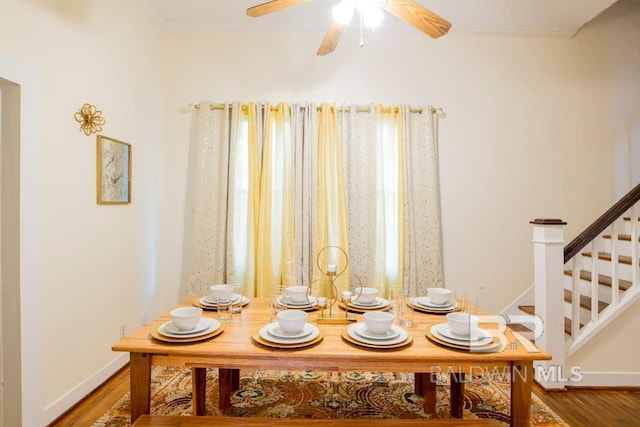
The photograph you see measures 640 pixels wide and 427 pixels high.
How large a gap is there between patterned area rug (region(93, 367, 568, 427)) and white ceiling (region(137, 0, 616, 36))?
9.80 feet

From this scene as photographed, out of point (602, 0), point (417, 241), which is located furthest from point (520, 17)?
point (417, 241)

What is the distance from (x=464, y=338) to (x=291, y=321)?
68 centimetres

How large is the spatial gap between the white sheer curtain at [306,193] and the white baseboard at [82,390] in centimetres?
77

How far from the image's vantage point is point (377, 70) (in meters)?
3.14

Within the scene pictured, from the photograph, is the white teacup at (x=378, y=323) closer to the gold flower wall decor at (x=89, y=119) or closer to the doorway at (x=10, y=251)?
the doorway at (x=10, y=251)

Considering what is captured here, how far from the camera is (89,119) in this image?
220 cm

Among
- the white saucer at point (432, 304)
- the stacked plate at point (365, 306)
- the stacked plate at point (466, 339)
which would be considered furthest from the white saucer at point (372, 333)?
the white saucer at point (432, 304)

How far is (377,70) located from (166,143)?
2.13m

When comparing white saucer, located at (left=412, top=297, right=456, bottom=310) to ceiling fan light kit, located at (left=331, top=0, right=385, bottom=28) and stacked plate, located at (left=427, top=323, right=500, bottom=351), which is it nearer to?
stacked plate, located at (left=427, top=323, right=500, bottom=351)

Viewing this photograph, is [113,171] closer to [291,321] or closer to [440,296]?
[291,321]

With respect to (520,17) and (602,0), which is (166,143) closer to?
(520,17)

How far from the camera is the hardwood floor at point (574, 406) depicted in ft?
6.49

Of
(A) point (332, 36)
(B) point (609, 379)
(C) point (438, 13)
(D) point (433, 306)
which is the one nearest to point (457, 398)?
(D) point (433, 306)

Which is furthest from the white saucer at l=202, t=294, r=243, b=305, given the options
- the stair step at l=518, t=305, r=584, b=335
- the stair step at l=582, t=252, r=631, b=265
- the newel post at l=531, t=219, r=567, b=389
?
the stair step at l=582, t=252, r=631, b=265
